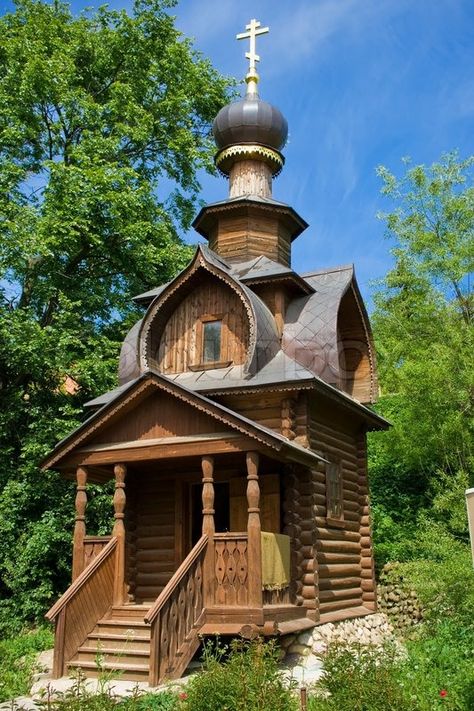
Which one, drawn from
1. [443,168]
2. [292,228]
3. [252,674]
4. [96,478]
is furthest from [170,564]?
[443,168]

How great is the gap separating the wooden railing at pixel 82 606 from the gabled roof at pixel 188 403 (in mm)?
1657

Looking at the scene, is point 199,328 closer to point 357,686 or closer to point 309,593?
point 309,593

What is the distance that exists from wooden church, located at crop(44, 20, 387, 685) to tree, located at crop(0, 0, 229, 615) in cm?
384

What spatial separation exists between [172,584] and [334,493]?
4.64m

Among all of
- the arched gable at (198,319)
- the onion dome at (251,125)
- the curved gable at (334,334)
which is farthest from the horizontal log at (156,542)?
the onion dome at (251,125)

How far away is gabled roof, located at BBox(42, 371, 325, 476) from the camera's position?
34.3ft

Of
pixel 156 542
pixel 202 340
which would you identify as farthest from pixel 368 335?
pixel 156 542

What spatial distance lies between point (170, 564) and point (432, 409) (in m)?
8.60

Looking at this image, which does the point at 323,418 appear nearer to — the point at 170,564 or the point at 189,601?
the point at 170,564

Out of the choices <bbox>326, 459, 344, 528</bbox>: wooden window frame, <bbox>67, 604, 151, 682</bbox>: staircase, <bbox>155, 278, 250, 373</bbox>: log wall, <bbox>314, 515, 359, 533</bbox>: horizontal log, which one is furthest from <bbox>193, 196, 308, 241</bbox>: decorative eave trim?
<bbox>67, 604, 151, 682</bbox>: staircase

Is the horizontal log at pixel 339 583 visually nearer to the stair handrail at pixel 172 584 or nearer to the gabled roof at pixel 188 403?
the gabled roof at pixel 188 403

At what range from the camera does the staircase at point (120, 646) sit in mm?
9686

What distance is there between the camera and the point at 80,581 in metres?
11.0

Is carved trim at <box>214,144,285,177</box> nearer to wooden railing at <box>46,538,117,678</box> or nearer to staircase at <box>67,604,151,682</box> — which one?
wooden railing at <box>46,538,117,678</box>
